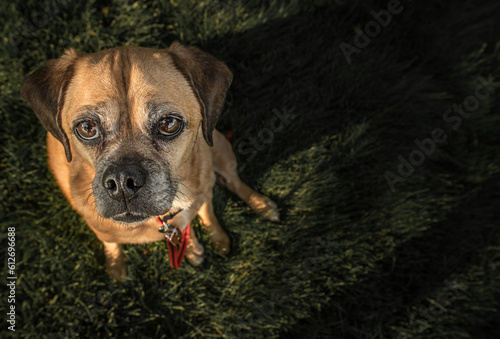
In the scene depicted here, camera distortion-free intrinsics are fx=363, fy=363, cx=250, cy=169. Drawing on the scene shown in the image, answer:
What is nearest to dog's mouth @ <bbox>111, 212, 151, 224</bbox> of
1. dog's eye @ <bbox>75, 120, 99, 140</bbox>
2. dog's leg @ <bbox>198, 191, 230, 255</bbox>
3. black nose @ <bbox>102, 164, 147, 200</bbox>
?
black nose @ <bbox>102, 164, 147, 200</bbox>

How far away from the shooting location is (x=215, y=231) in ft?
11.4

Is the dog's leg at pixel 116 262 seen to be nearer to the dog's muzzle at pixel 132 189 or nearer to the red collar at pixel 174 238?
the red collar at pixel 174 238

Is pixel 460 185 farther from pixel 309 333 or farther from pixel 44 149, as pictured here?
pixel 44 149

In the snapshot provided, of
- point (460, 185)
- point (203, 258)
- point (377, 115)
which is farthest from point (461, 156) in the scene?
point (203, 258)

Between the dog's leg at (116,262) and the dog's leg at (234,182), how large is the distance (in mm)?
1147

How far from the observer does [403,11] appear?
4.45 meters

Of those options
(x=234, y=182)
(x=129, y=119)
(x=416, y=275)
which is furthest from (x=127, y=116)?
(x=416, y=275)

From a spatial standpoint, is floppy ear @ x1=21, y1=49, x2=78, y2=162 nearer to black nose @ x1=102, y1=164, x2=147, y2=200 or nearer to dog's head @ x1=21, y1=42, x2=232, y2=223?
dog's head @ x1=21, y1=42, x2=232, y2=223

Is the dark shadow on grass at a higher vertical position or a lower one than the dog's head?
lower

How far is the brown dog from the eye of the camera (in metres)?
2.08

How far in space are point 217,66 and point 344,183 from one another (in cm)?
209

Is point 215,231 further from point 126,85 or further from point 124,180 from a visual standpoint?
point 126,85

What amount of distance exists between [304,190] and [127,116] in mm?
2171

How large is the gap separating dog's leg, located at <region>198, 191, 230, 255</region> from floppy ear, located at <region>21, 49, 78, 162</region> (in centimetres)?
137
